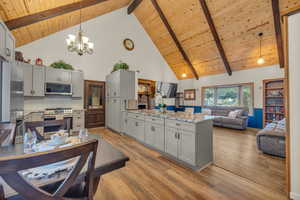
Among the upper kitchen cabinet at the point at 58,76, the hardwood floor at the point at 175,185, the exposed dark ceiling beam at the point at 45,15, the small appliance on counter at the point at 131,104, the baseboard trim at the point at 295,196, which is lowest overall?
the hardwood floor at the point at 175,185

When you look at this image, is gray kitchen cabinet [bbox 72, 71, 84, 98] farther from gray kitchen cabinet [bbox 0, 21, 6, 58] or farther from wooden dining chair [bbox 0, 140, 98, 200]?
wooden dining chair [bbox 0, 140, 98, 200]

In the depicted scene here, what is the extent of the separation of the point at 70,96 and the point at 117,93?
1671 mm

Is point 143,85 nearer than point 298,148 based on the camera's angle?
No

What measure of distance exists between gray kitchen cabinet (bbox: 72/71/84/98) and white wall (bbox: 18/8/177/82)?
0.77 meters

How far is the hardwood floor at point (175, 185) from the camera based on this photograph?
169 centimetres

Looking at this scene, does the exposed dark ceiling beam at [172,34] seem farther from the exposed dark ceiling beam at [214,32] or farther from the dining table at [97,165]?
the dining table at [97,165]

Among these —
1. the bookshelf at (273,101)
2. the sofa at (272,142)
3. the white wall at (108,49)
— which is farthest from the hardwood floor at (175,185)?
the bookshelf at (273,101)

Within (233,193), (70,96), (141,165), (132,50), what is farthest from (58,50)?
(233,193)

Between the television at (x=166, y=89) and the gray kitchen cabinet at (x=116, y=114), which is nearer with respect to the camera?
the gray kitchen cabinet at (x=116, y=114)

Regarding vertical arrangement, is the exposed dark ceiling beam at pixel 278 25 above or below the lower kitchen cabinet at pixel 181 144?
above

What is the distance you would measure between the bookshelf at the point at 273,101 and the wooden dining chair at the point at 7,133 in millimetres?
7233

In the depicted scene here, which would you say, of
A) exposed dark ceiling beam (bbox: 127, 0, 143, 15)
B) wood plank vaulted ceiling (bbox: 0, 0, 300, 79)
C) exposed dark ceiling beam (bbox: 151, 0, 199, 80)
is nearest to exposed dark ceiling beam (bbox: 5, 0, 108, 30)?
wood plank vaulted ceiling (bbox: 0, 0, 300, 79)

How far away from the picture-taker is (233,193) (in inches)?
68.6

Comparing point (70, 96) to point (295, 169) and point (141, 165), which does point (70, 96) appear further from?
point (295, 169)
